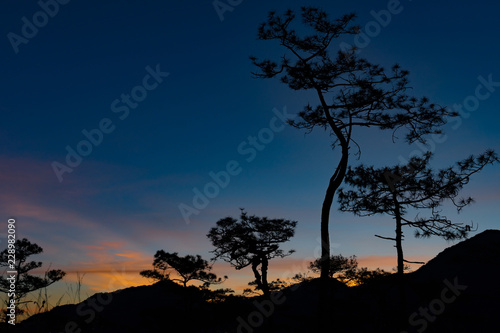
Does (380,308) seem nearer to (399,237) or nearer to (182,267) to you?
(399,237)

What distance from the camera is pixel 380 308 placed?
10.6 m

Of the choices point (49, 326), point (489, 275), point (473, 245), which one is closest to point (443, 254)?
point (473, 245)

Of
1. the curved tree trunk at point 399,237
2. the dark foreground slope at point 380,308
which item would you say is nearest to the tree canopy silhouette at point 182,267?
the dark foreground slope at point 380,308

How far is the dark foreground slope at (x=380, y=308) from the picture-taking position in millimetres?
15531

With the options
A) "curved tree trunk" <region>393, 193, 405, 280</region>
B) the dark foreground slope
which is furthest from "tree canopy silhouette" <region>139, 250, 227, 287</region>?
"curved tree trunk" <region>393, 193, 405, 280</region>

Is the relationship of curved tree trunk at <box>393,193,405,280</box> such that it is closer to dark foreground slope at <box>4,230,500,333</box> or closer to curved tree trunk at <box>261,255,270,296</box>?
dark foreground slope at <box>4,230,500,333</box>

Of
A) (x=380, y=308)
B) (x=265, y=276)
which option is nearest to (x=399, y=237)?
(x=380, y=308)

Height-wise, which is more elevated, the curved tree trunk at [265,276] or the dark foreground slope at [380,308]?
the curved tree trunk at [265,276]

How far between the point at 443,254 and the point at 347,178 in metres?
17.5

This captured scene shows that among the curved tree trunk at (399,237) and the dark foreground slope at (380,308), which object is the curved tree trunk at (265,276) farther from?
the curved tree trunk at (399,237)

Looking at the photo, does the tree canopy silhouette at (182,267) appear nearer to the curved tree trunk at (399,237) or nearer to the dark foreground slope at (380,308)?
the dark foreground slope at (380,308)

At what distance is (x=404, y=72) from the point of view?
44.2 feet

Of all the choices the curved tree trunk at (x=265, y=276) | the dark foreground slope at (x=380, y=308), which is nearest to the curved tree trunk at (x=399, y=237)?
the dark foreground slope at (x=380, y=308)

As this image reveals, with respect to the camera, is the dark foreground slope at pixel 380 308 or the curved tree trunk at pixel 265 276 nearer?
the dark foreground slope at pixel 380 308
